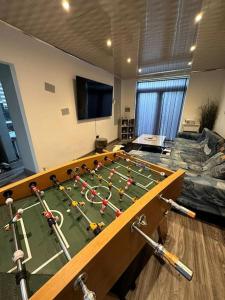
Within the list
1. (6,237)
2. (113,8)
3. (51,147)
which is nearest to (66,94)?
(51,147)

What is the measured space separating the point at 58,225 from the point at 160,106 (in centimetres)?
513

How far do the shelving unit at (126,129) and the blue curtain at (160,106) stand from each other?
345 mm

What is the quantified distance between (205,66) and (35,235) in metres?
4.97

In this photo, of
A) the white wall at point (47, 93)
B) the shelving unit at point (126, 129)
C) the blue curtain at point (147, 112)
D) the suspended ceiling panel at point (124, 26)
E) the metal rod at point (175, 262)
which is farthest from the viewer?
the shelving unit at point (126, 129)

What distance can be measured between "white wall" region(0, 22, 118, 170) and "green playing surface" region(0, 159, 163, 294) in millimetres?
1814

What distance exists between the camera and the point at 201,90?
13.9 feet

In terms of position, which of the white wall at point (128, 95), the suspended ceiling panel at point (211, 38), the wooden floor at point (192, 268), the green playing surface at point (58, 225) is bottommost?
the wooden floor at point (192, 268)

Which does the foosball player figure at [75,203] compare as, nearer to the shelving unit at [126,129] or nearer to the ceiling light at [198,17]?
the ceiling light at [198,17]

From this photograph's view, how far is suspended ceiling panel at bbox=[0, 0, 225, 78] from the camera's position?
5.15 ft

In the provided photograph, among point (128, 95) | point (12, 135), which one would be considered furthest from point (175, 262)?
point (128, 95)

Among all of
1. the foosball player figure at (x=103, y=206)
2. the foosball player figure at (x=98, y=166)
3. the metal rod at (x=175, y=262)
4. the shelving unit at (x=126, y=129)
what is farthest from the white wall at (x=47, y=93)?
the metal rod at (x=175, y=262)

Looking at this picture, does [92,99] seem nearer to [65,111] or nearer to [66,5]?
[65,111]

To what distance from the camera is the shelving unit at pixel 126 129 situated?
17.8 ft

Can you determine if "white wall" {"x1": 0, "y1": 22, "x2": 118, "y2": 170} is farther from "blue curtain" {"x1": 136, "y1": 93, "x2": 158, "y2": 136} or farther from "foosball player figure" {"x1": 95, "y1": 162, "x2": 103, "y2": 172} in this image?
"blue curtain" {"x1": 136, "y1": 93, "x2": 158, "y2": 136}
